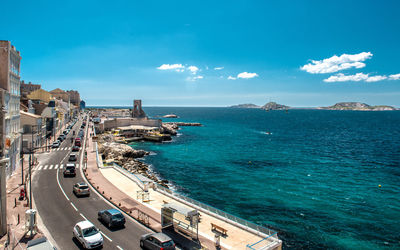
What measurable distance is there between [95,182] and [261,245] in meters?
24.2

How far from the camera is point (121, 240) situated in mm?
18500

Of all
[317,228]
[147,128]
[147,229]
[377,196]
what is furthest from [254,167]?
[147,128]

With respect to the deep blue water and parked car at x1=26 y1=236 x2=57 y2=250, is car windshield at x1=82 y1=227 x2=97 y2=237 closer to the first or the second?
parked car at x1=26 y1=236 x2=57 y2=250

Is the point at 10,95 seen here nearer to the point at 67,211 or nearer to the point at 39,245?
the point at 67,211

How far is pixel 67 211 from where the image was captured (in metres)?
23.4

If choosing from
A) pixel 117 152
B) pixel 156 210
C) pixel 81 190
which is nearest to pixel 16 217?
pixel 81 190

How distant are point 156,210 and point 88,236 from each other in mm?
7566

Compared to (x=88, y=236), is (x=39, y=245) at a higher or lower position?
higher

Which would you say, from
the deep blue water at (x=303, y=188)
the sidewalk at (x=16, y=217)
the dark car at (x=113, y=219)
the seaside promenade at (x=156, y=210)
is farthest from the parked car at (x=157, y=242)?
the deep blue water at (x=303, y=188)

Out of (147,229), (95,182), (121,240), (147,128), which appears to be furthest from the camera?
(147,128)

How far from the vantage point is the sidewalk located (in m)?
17.7

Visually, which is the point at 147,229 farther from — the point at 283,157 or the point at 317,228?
the point at 283,157

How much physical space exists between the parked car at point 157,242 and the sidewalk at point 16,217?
828 centimetres

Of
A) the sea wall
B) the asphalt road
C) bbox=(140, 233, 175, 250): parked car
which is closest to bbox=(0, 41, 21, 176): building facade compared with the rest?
the asphalt road
